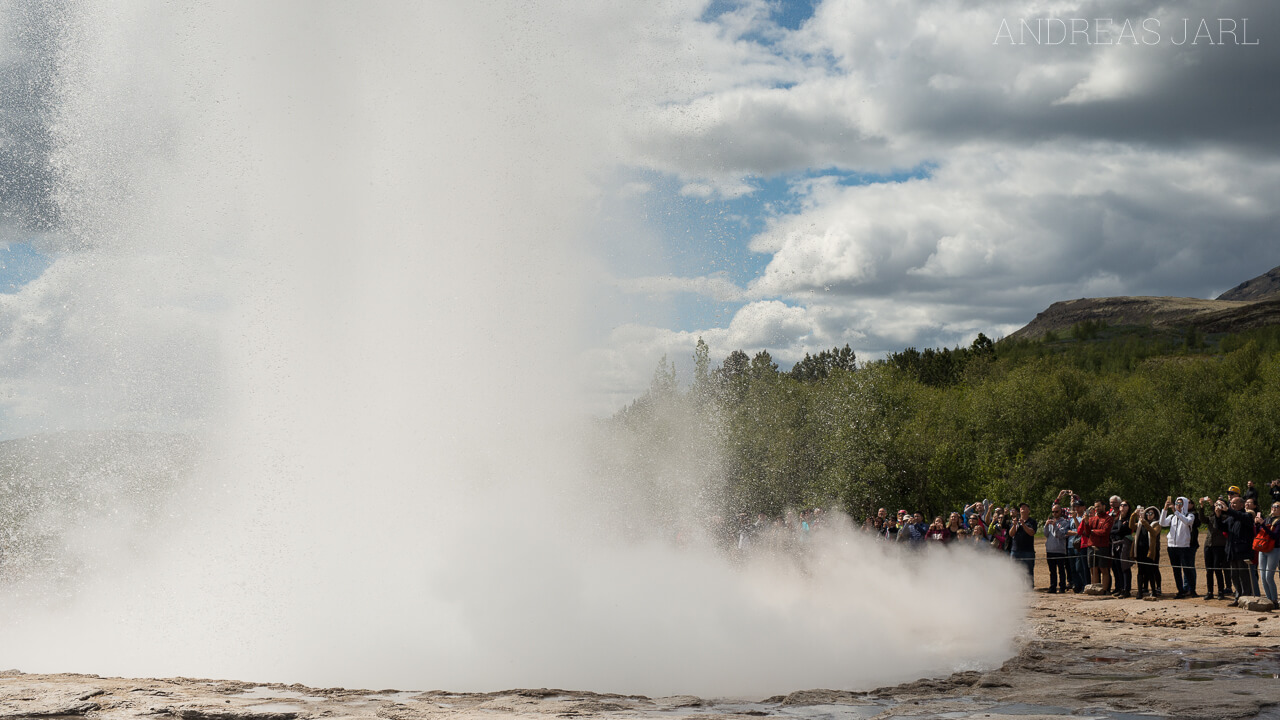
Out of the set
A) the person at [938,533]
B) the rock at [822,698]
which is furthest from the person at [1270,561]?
the rock at [822,698]

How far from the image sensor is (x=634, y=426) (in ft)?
103

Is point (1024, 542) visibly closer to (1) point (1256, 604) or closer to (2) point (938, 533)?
(2) point (938, 533)

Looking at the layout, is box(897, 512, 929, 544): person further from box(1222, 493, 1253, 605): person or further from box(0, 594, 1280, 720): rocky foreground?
box(0, 594, 1280, 720): rocky foreground

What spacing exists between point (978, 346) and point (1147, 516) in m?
76.1

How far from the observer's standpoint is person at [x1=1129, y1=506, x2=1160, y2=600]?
17.4m

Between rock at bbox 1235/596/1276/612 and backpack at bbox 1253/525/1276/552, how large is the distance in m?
0.84

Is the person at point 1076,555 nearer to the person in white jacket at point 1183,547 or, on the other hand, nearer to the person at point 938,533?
the person in white jacket at point 1183,547

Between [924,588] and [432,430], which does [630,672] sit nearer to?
[432,430]

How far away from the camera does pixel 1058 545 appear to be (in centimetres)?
1972

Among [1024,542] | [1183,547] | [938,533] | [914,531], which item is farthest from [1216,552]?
[914,531]

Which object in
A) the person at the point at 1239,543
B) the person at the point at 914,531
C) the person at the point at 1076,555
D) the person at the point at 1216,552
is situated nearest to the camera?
the person at the point at 1239,543

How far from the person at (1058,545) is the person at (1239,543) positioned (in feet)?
Answer: 12.6

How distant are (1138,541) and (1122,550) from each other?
433 millimetres

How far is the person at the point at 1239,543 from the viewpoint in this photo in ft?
50.0
